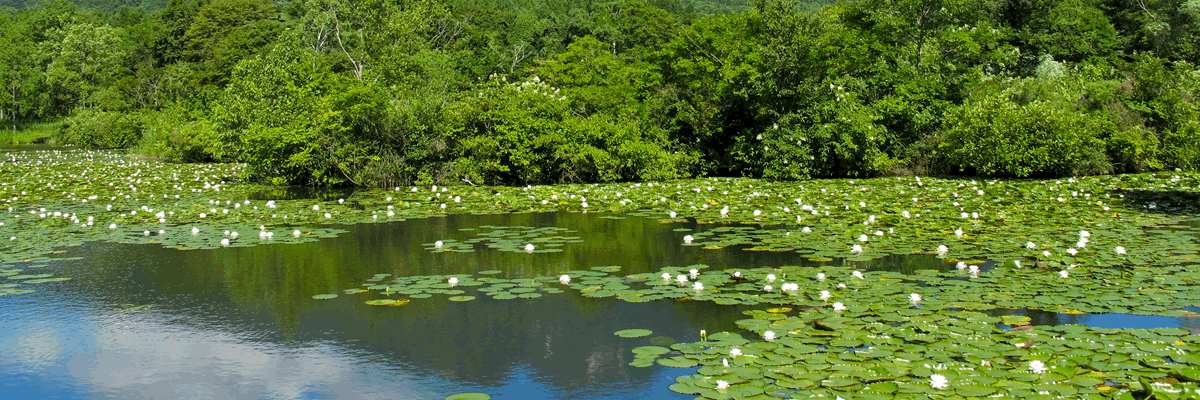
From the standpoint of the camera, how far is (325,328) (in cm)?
590

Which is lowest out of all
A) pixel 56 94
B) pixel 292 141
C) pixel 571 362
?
pixel 571 362

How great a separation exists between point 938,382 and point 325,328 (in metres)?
4.20

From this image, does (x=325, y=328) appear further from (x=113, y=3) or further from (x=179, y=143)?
(x=113, y=3)

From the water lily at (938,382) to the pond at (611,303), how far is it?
0.17ft

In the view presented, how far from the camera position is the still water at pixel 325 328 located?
15.4 ft

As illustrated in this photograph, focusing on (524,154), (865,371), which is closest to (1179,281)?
(865,371)

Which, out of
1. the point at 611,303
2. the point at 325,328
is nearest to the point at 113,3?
Answer: the point at 325,328

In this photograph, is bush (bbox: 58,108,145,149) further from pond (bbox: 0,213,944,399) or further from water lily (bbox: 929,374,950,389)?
water lily (bbox: 929,374,950,389)

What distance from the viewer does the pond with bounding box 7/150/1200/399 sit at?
4.59m

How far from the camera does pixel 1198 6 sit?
3691 centimetres

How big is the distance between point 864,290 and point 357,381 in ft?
13.3

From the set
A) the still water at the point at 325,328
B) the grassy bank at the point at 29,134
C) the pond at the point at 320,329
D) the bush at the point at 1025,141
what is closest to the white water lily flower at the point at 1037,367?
the still water at the point at 325,328

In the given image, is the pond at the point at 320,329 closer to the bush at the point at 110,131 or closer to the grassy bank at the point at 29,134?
the bush at the point at 110,131

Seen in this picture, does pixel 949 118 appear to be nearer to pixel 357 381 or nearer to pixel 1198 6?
pixel 357 381
